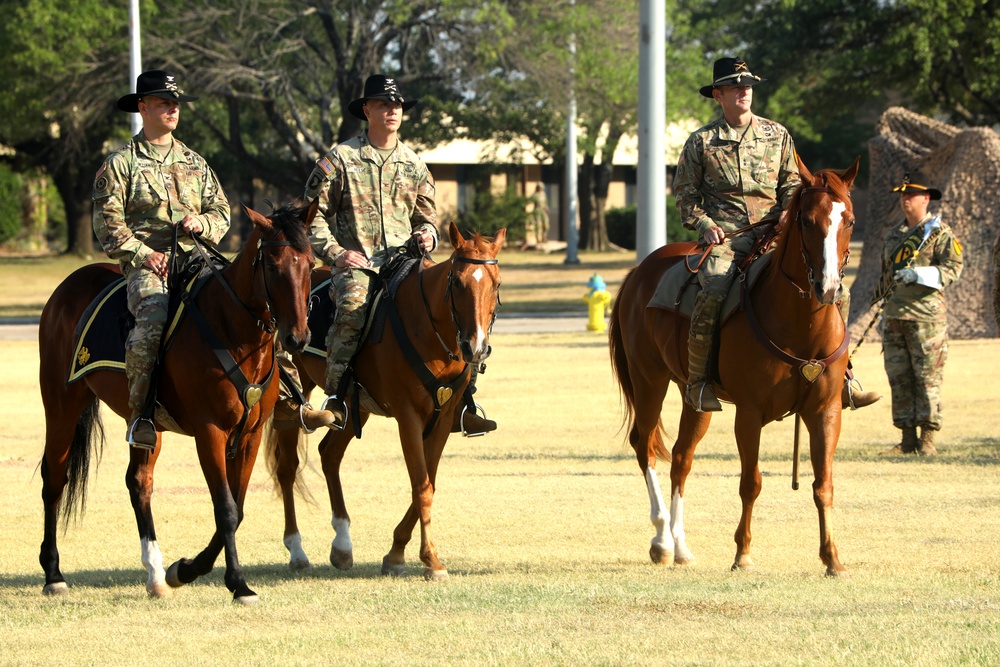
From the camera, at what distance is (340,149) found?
29.9 ft

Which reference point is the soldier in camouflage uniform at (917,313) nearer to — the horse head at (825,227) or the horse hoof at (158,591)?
the horse head at (825,227)

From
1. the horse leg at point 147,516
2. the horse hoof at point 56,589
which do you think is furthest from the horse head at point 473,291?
the horse hoof at point 56,589

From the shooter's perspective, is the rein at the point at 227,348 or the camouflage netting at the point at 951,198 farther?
the camouflage netting at the point at 951,198

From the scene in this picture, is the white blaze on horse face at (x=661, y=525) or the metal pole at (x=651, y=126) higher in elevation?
the metal pole at (x=651, y=126)

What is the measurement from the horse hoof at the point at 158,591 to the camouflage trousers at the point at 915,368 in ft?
25.6

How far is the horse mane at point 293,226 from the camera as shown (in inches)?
296

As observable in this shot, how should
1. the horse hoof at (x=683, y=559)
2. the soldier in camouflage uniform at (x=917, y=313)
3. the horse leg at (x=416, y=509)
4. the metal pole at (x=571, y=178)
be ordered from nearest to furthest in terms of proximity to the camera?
1. the horse leg at (x=416, y=509)
2. the horse hoof at (x=683, y=559)
3. the soldier in camouflage uniform at (x=917, y=313)
4. the metal pole at (x=571, y=178)

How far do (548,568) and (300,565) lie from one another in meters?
1.61

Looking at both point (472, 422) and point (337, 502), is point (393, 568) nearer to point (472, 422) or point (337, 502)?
point (337, 502)

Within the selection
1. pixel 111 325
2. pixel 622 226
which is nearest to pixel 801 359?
pixel 111 325

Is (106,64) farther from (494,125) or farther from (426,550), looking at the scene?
(426,550)

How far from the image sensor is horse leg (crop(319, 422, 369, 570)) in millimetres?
8805

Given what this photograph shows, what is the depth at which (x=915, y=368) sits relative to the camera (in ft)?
43.6

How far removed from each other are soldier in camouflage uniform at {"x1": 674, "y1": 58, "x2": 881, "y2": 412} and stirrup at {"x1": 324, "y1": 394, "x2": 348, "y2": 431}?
2215 mm
